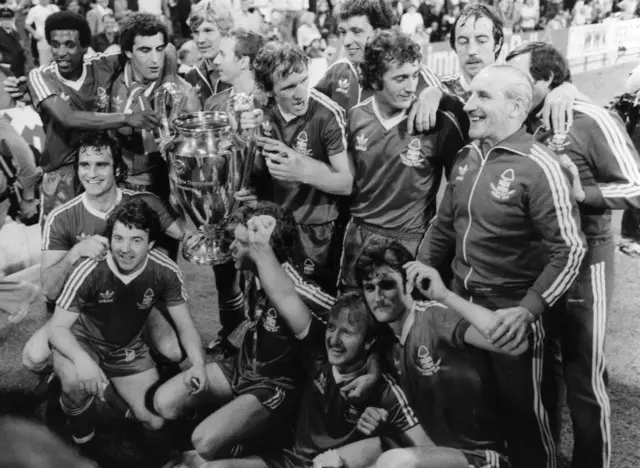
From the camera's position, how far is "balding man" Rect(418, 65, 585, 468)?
2.40 meters

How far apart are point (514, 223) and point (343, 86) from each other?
68.6 inches

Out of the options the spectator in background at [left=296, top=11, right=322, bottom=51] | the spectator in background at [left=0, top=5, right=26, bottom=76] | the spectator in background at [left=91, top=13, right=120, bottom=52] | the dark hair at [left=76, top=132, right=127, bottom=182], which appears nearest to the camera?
the dark hair at [left=76, top=132, right=127, bottom=182]

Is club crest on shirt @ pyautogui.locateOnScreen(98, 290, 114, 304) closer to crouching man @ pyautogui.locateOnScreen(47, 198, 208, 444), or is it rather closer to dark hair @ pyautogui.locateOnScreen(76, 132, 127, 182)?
crouching man @ pyautogui.locateOnScreen(47, 198, 208, 444)

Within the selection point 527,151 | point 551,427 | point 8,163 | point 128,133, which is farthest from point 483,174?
point 8,163

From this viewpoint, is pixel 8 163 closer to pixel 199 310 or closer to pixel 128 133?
pixel 128 133

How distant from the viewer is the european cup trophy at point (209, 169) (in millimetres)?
2736

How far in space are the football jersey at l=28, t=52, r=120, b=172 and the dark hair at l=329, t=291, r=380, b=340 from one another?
172 centimetres

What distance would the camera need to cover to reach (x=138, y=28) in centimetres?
348

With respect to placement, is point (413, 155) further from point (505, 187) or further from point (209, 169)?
point (209, 169)

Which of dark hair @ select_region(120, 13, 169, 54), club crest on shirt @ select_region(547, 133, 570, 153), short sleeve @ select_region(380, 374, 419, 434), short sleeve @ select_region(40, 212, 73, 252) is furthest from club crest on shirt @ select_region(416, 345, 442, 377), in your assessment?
dark hair @ select_region(120, 13, 169, 54)

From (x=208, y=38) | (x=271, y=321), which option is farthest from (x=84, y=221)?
(x=208, y=38)

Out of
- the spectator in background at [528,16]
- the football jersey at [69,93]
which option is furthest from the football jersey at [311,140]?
the spectator in background at [528,16]

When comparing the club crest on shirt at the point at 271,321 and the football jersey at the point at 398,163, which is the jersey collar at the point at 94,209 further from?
the football jersey at the point at 398,163

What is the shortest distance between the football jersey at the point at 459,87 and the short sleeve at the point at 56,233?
1.87m
